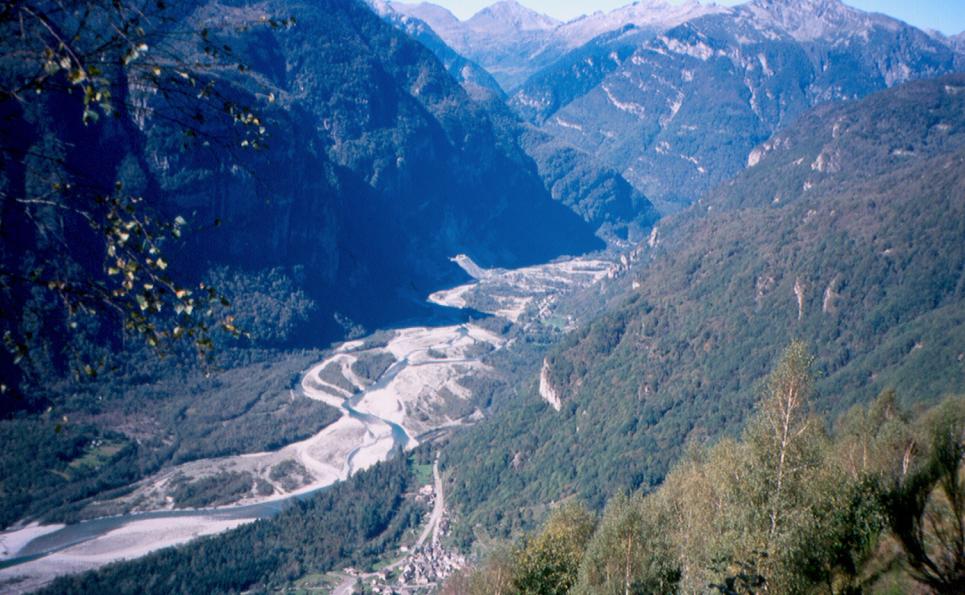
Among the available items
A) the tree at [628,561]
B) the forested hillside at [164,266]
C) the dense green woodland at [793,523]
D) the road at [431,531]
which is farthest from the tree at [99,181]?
the road at [431,531]

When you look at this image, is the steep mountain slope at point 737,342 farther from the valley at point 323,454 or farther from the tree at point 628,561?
the tree at point 628,561

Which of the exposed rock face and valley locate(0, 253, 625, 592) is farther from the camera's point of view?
the exposed rock face

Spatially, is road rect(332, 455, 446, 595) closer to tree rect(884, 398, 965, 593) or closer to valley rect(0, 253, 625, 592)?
valley rect(0, 253, 625, 592)

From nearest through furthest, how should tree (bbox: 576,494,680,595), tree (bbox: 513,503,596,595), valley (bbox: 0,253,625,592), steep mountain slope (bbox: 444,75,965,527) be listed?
1. tree (bbox: 576,494,680,595)
2. tree (bbox: 513,503,596,595)
3. valley (bbox: 0,253,625,592)
4. steep mountain slope (bbox: 444,75,965,527)

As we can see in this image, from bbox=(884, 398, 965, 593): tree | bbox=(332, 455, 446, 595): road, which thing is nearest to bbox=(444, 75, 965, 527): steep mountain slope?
bbox=(332, 455, 446, 595): road

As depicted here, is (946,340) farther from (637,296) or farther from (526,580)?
(526,580)

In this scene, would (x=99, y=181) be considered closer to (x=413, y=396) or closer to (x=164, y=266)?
(x=164, y=266)

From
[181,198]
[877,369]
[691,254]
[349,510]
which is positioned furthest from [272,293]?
[877,369]

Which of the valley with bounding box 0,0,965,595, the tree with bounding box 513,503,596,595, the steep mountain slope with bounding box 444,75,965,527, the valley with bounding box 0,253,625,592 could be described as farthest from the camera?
the steep mountain slope with bounding box 444,75,965,527

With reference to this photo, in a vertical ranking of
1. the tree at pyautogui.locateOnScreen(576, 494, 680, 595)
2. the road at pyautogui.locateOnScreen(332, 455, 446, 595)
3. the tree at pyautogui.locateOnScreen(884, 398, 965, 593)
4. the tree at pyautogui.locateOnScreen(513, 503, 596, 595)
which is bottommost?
the road at pyautogui.locateOnScreen(332, 455, 446, 595)
